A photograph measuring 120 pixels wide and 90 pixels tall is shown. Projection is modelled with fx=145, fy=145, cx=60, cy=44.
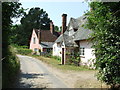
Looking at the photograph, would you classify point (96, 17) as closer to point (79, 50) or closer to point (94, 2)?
point (94, 2)

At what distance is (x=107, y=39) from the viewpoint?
21.9 feet

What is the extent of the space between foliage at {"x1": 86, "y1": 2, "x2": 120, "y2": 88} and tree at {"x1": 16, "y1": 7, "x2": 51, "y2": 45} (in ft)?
185

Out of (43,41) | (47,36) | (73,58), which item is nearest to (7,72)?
(73,58)

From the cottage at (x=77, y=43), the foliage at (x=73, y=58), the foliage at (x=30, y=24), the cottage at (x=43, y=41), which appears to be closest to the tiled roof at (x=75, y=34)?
the cottage at (x=77, y=43)

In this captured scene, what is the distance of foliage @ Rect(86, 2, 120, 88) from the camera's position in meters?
6.35

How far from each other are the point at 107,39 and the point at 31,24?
221 feet

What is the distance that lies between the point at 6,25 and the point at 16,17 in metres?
1.45

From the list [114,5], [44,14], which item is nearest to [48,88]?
[114,5]

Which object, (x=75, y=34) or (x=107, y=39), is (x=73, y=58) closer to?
(x=75, y=34)

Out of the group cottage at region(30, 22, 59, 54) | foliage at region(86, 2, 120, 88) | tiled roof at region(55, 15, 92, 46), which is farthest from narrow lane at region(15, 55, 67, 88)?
cottage at region(30, 22, 59, 54)

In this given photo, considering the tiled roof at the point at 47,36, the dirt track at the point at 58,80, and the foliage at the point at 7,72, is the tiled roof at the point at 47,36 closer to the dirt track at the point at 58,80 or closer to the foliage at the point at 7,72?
the dirt track at the point at 58,80

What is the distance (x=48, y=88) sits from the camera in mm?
9375

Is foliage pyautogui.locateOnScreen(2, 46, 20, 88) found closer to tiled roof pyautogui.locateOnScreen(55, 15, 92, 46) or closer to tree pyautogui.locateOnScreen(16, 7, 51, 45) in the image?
tiled roof pyautogui.locateOnScreen(55, 15, 92, 46)

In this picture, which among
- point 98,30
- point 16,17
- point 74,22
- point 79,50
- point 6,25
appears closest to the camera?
point 98,30
